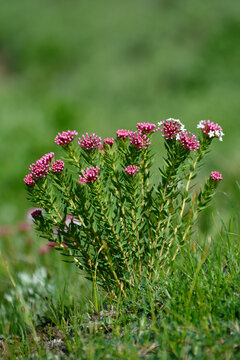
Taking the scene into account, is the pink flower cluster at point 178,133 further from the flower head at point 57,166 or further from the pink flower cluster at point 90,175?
the flower head at point 57,166

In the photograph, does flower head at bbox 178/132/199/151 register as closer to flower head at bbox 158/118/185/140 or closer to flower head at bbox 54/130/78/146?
flower head at bbox 158/118/185/140

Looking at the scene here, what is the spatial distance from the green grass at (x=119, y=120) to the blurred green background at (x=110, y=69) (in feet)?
0.18

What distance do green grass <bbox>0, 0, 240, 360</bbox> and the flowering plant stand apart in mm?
169

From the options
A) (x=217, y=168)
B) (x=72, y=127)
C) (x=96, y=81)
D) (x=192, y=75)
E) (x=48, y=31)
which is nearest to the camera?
(x=217, y=168)

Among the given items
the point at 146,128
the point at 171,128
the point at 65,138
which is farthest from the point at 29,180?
the point at 171,128

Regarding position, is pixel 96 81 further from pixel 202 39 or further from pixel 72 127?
pixel 72 127

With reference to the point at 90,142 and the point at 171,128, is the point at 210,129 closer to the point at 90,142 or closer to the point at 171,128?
the point at 171,128

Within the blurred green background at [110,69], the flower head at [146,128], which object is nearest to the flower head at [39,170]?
the flower head at [146,128]

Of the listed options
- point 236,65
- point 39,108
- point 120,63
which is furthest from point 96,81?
point 39,108

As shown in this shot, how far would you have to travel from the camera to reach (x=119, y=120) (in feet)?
38.5

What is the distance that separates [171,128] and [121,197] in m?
0.47

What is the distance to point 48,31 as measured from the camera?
70.9ft

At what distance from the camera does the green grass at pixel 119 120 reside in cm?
190

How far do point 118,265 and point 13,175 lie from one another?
483cm
